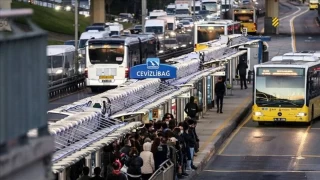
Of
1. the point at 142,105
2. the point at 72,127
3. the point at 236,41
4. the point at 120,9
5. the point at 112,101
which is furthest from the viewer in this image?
the point at 120,9

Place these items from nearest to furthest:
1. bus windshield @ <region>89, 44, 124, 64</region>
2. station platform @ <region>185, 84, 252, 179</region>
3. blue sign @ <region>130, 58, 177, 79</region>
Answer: station platform @ <region>185, 84, 252, 179</region>, blue sign @ <region>130, 58, 177, 79</region>, bus windshield @ <region>89, 44, 124, 64</region>

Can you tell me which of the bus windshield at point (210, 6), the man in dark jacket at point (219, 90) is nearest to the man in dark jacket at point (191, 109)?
the man in dark jacket at point (219, 90)

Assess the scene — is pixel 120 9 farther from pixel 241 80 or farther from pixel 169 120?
pixel 169 120

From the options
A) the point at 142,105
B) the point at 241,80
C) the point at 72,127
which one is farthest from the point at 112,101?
the point at 241,80

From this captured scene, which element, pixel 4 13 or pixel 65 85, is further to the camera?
pixel 65 85

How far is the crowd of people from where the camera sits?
17578mm

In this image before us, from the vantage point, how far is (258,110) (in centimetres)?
3725

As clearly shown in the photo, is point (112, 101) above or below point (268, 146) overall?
above

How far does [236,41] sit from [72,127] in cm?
4024

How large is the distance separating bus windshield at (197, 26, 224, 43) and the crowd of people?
1808 inches

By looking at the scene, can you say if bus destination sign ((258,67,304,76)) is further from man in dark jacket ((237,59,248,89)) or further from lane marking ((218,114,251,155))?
man in dark jacket ((237,59,248,89))

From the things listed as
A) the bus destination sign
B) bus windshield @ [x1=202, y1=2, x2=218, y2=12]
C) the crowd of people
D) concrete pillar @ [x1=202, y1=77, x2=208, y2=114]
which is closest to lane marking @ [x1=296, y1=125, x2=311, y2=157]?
the bus destination sign

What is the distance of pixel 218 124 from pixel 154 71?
5315 mm

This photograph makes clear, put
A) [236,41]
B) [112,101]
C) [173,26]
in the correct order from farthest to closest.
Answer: [173,26] < [236,41] < [112,101]
